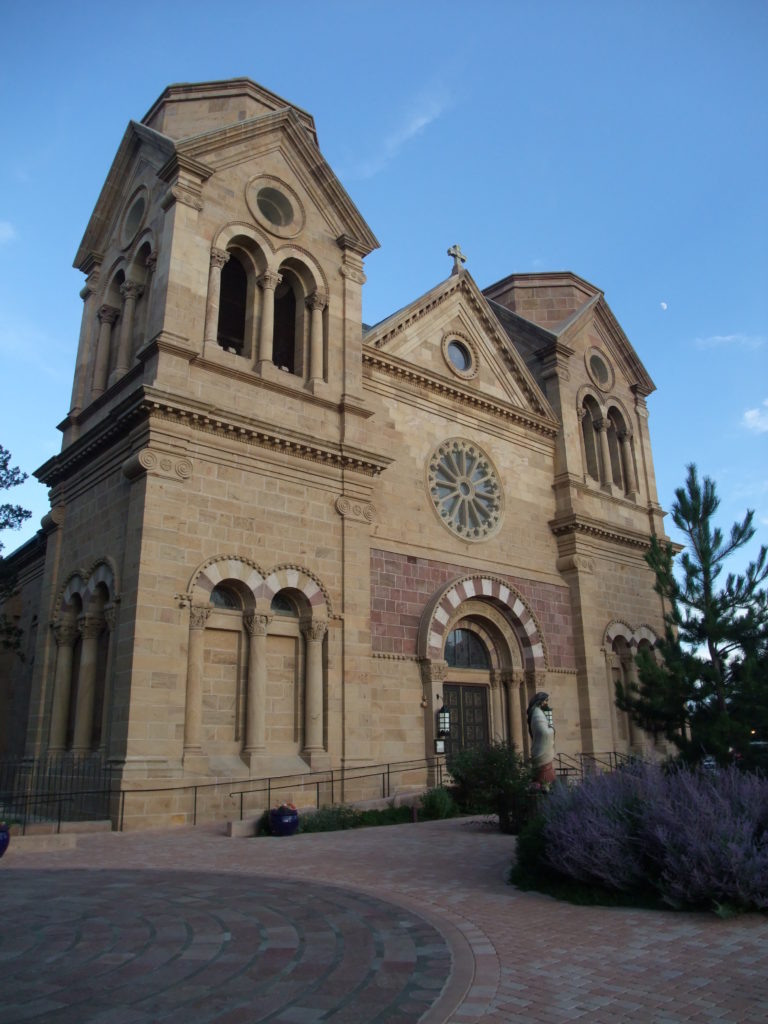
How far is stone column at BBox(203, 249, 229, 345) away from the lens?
747 inches

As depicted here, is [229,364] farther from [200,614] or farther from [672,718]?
[672,718]

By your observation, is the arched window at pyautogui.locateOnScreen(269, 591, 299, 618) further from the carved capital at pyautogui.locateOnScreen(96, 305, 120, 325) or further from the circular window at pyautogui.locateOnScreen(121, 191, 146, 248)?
the circular window at pyautogui.locateOnScreen(121, 191, 146, 248)

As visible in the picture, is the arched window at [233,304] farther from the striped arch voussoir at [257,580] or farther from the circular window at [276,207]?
the striped arch voussoir at [257,580]

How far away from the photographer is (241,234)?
66.7 feet

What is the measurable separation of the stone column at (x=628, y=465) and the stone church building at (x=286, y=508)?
77.8 inches

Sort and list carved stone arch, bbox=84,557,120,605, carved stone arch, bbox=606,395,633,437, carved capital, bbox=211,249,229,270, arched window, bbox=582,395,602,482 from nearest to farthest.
Result: carved stone arch, bbox=84,557,120,605 < carved capital, bbox=211,249,229,270 < arched window, bbox=582,395,602,482 < carved stone arch, bbox=606,395,633,437

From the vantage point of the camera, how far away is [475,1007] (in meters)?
5.16

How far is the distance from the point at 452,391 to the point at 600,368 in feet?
32.2

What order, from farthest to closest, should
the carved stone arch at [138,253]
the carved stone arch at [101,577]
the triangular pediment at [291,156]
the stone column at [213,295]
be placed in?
the carved stone arch at [138,253]
the triangular pediment at [291,156]
the stone column at [213,295]
the carved stone arch at [101,577]

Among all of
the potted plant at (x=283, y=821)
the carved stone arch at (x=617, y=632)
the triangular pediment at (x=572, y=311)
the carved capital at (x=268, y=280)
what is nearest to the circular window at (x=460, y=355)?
the triangular pediment at (x=572, y=311)

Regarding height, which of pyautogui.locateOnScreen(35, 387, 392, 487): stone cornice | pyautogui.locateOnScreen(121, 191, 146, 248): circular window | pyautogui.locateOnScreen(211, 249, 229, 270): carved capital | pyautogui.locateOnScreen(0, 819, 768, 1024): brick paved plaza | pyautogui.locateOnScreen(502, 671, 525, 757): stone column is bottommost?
pyautogui.locateOnScreen(0, 819, 768, 1024): brick paved plaza

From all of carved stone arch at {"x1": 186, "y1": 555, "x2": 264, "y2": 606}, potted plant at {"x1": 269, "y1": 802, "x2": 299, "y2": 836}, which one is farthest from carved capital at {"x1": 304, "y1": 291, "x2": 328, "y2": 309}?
potted plant at {"x1": 269, "y1": 802, "x2": 299, "y2": 836}

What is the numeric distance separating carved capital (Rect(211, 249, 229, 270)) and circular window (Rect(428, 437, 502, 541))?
823 cm

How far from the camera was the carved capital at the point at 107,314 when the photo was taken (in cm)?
2234
